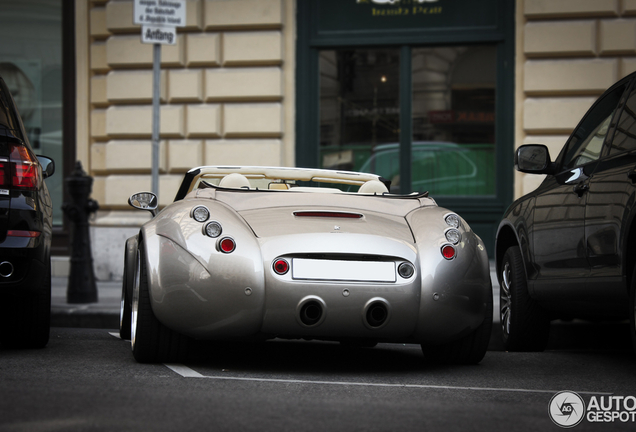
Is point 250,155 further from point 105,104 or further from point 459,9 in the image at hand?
point 459,9

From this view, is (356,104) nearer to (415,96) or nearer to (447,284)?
(415,96)

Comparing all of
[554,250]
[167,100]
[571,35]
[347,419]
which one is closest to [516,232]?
[554,250]

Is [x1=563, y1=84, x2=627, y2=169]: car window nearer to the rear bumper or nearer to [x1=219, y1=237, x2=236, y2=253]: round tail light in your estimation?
the rear bumper

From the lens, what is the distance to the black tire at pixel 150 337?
443cm

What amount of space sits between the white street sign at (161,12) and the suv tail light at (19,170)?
3260mm

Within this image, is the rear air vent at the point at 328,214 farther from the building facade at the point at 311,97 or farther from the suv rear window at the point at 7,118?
the building facade at the point at 311,97

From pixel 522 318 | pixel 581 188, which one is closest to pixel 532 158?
pixel 581 188

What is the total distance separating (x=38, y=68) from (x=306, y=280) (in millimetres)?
9368

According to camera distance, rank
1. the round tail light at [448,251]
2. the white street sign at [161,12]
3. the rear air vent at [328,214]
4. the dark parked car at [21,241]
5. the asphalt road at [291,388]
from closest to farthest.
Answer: the asphalt road at [291,388], the round tail light at [448,251], the rear air vent at [328,214], the dark parked car at [21,241], the white street sign at [161,12]

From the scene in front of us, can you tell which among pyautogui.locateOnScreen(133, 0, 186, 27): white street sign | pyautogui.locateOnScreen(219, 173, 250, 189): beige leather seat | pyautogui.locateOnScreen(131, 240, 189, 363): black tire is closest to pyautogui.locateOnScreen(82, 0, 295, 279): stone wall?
pyautogui.locateOnScreen(133, 0, 186, 27): white street sign

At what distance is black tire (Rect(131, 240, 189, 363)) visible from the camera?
14.5 ft

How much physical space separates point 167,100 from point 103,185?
1.44 metres

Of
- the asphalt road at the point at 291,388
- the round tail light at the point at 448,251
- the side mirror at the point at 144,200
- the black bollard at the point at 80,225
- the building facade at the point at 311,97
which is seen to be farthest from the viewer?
the building facade at the point at 311,97

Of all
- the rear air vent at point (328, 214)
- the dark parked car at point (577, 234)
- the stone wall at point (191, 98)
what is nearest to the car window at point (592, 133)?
the dark parked car at point (577, 234)
